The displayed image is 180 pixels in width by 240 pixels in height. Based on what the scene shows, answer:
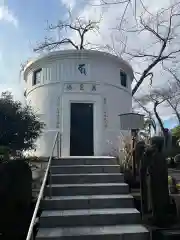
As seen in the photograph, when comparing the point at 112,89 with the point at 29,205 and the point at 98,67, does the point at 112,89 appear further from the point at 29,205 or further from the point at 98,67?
the point at 29,205

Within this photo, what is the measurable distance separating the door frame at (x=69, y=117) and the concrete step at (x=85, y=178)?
4284 millimetres

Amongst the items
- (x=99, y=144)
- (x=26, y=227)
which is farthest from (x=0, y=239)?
(x=99, y=144)

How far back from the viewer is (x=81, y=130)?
11062mm

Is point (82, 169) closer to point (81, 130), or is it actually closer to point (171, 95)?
point (81, 130)

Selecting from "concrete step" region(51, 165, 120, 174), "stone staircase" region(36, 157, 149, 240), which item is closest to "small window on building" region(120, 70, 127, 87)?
"stone staircase" region(36, 157, 149, 240)

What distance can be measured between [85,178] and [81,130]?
4.66m

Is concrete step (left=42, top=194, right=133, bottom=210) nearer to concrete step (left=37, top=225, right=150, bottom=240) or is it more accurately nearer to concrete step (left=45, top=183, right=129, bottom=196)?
concrete step (left=45, top=183, right=129, bottom=196)

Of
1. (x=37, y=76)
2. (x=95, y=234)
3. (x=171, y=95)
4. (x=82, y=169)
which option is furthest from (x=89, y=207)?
(x=171, y=95)

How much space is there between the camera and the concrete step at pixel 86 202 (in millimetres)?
5461

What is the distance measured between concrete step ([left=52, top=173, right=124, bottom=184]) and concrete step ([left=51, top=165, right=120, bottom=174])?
28cm

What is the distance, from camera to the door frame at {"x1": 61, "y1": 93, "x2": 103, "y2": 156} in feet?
35.6

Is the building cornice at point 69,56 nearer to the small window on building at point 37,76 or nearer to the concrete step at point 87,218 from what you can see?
the small window on building at point 37,76

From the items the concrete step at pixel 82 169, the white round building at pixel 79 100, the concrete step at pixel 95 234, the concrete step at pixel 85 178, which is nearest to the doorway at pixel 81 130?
the white round building at pixel 79 100

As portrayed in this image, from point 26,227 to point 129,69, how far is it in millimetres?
9443
